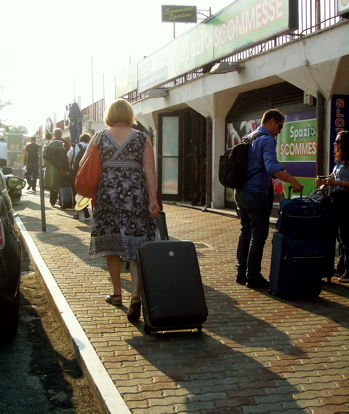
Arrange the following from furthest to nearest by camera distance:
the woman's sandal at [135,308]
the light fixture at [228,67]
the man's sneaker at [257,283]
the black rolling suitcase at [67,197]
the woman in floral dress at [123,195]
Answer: the black rolling suitcase at [67,197]
the light fixture at [228,67]
the man's sneaker at [257,283]
the woman in floral dress at [123,195]
the woman's sandal at [135,308]

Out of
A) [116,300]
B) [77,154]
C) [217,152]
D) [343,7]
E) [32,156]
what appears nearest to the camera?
[116,300]

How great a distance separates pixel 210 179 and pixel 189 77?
11.0ft

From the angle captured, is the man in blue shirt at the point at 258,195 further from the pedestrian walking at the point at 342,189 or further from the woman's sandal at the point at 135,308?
the woman's sandal at the point at 135,308

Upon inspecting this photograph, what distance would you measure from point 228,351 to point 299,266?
190cm

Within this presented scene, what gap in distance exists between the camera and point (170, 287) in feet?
15.8

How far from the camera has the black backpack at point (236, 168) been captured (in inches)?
261

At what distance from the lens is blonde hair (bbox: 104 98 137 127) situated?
5.63 m

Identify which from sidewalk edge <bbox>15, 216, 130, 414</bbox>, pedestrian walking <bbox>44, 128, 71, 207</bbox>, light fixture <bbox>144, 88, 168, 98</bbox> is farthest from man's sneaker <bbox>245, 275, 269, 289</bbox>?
light fixture <bbox>144, 88, 168, 98</bbox>

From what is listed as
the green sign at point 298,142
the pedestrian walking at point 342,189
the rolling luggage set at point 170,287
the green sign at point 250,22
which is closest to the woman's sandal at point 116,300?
the rolling luggage set at point 170,287

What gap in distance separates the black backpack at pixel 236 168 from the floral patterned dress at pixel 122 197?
1.35 m

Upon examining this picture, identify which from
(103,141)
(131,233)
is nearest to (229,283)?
(131,233)

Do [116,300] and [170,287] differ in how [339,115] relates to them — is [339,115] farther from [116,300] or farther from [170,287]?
[170,287]

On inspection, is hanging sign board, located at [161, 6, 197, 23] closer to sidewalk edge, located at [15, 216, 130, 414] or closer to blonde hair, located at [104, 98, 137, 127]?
sidewalk edge, located at [15, 216, 130, 414]

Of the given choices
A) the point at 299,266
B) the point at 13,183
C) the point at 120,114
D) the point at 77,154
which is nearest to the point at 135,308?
the point at 120,114
